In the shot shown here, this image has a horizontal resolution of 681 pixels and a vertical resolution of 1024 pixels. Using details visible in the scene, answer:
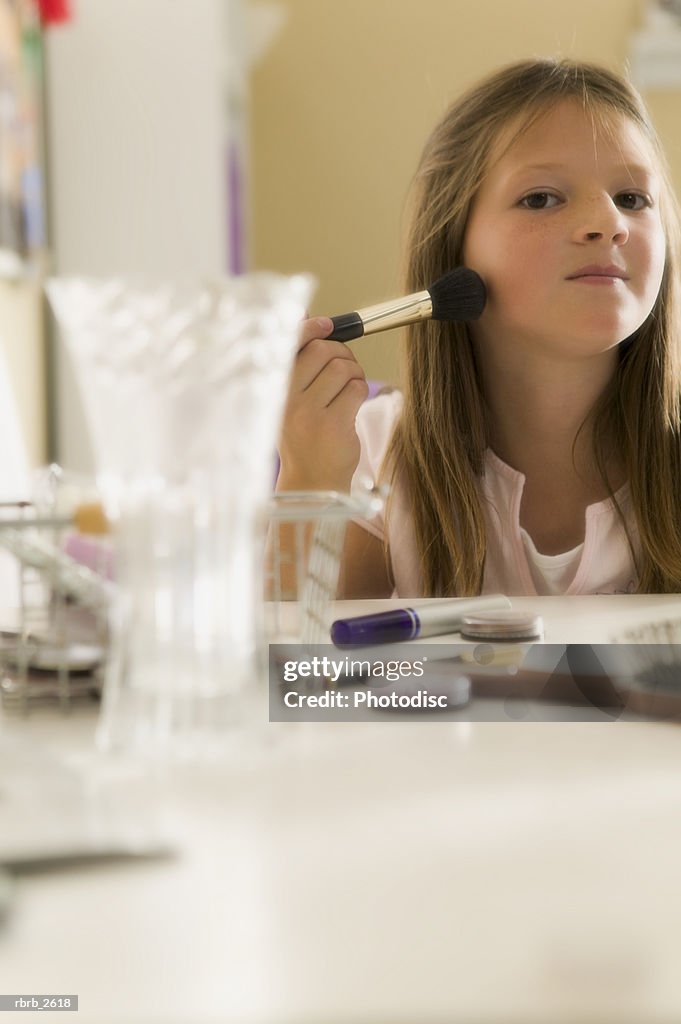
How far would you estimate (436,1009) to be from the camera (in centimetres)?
18

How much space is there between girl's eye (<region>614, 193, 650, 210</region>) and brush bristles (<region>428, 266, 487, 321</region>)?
124 millimetres

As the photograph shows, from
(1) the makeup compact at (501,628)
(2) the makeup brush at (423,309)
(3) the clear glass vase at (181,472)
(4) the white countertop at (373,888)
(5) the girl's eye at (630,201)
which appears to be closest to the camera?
(4) the white countertop at (373,888)

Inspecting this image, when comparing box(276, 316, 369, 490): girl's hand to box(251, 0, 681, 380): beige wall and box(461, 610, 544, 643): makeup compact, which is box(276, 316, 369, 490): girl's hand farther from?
box(251, 0, 681, 380): beige wall

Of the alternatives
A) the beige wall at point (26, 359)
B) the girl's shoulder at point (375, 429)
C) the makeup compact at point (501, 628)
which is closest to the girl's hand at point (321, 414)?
the girl's shoulder at point (375, 429)

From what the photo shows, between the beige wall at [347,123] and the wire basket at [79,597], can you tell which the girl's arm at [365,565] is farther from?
the beige wall at [347,123]

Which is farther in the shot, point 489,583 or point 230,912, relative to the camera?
point 489,583

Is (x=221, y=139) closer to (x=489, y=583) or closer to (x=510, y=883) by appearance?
(x=489, y=583)

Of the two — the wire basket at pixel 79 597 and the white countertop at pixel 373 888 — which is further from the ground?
the wire basket at pixel 79 597

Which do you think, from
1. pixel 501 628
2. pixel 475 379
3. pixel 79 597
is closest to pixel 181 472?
pixel 79 597

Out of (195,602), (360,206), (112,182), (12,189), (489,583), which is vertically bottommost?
(195,602)

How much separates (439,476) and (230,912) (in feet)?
2.21

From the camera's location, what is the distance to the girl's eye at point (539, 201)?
31.7 inches

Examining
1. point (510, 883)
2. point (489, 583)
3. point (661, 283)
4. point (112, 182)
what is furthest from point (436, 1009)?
point (112, 182)

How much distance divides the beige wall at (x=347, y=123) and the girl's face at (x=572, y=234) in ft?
3.21
